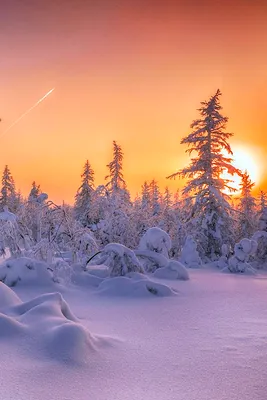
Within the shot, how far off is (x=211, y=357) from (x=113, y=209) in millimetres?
13718

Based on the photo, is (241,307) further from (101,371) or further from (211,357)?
(101,371)

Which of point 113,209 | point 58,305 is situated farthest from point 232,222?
point 58,305

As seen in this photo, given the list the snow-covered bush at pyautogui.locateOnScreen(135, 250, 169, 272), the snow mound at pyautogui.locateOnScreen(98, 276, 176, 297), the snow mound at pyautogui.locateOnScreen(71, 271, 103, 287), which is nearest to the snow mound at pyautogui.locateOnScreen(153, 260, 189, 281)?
the snow-covered bush at pyautogui.locateOnScreen(135, 250, 169, 272)

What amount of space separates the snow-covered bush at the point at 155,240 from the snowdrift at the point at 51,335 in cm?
847

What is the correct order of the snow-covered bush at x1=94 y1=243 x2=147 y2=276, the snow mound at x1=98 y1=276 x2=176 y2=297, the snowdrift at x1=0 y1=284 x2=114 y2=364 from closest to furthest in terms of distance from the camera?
the snowdrift at x1=0 y1=284 x2=114 y2=364
the snow mound at x1=98 y1=276 x2=176 y2=297
the snow-covered bush at x1=94 y1=243 x2=147 y2=276

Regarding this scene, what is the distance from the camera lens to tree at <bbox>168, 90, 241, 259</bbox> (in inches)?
770

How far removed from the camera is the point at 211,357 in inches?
160

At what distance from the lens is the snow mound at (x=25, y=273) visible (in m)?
8.93

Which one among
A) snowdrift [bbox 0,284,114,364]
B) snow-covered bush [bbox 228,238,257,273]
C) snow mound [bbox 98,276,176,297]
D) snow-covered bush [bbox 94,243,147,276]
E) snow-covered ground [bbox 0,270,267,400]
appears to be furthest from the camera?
snow-covered bush [bbox 228,238,257,273]

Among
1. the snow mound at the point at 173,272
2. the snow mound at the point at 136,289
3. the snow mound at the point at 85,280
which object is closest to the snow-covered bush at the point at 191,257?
the snow mound at the point at 173,272

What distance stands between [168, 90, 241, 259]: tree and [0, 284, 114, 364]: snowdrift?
15.5 m

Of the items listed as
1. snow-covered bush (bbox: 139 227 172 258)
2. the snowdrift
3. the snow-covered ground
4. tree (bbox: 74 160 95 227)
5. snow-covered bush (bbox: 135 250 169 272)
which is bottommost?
the snow-covered ground

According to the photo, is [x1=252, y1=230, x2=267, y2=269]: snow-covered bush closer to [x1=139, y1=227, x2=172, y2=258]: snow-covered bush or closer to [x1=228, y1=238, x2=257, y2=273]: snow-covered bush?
[x1=228, y1=238, x2=257, y2=273]: snow-covered bush

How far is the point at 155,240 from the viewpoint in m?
13.3
